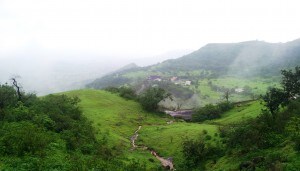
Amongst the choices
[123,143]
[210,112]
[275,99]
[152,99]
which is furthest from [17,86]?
[210,112]

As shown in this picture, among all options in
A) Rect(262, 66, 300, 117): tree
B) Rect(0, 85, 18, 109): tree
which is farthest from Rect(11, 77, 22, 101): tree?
Rect(262, 66, 300, 117): tree

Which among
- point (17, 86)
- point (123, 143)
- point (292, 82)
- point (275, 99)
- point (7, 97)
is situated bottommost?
point (123, 143)

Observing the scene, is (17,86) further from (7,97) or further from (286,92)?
(286,92)

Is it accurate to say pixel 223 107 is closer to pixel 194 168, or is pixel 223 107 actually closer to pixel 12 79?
pixel 194 168

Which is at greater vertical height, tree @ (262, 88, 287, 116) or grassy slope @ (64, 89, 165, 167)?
tree @ (262, 88, 287, 116)

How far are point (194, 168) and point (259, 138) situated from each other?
16.9m

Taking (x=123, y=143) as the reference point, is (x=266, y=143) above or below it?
above

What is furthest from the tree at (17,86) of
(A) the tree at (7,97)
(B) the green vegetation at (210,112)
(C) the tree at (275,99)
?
(B) the green vegetation at (210,112)

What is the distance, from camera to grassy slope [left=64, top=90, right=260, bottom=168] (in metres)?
72.1

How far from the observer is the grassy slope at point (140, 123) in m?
72.1

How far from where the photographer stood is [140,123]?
10362 centimetres

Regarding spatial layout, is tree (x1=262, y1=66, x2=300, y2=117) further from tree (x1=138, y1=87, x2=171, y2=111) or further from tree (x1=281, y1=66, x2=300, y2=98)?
tree (x1=138, y1=87, x2=171, y2=111)

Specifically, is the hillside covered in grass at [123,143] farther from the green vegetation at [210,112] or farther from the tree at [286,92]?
the green vegetation at [210,112]

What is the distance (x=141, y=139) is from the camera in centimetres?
8188
